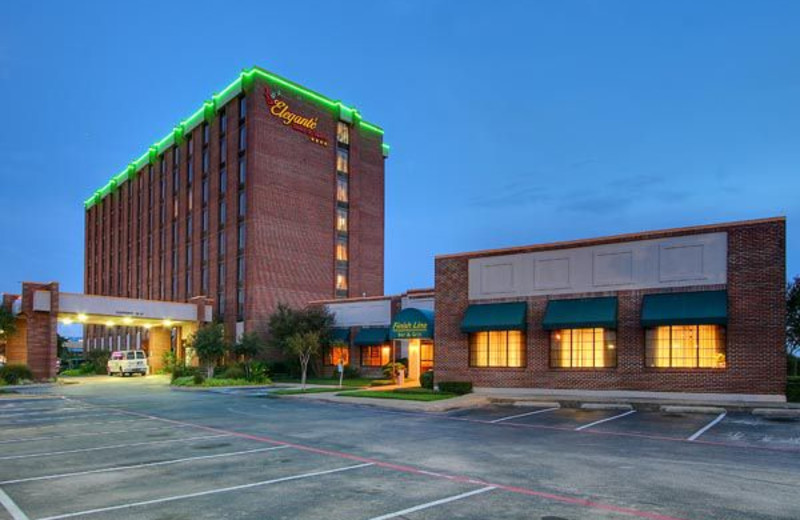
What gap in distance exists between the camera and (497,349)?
30391 millimetres

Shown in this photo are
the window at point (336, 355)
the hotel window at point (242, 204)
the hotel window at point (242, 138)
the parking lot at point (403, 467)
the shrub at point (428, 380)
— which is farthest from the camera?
the hotel window at point (242, 138)

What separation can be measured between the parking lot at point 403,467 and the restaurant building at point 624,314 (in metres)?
4.12

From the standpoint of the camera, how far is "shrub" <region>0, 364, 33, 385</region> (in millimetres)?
43166

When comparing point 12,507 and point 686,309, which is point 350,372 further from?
point 12,507

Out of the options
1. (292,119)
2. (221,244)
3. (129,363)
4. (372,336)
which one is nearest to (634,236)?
(372,336)

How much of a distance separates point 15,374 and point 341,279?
1182 inches

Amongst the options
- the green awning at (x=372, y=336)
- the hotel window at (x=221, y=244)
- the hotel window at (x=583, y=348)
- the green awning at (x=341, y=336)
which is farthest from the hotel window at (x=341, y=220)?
the hotel window at (x=583, y=348)

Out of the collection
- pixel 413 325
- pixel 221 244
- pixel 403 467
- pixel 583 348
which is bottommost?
pixel 403 467

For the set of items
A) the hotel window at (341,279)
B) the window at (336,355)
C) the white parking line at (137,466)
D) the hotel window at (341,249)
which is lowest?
the window at (336,355)

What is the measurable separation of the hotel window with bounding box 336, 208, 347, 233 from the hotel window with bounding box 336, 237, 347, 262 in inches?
36.9

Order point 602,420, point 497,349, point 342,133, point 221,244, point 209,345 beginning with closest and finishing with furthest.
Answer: point 602,420 → point 497,349 → point 209,345 → point 221,244 → point 342,133

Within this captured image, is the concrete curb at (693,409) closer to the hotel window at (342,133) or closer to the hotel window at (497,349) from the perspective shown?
the hotel window at (497,349)

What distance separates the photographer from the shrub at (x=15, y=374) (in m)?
43.2

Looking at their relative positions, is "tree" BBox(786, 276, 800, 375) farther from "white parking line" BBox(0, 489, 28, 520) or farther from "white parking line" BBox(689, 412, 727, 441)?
"white parking line" BBox(0, 489, 28, 520)
